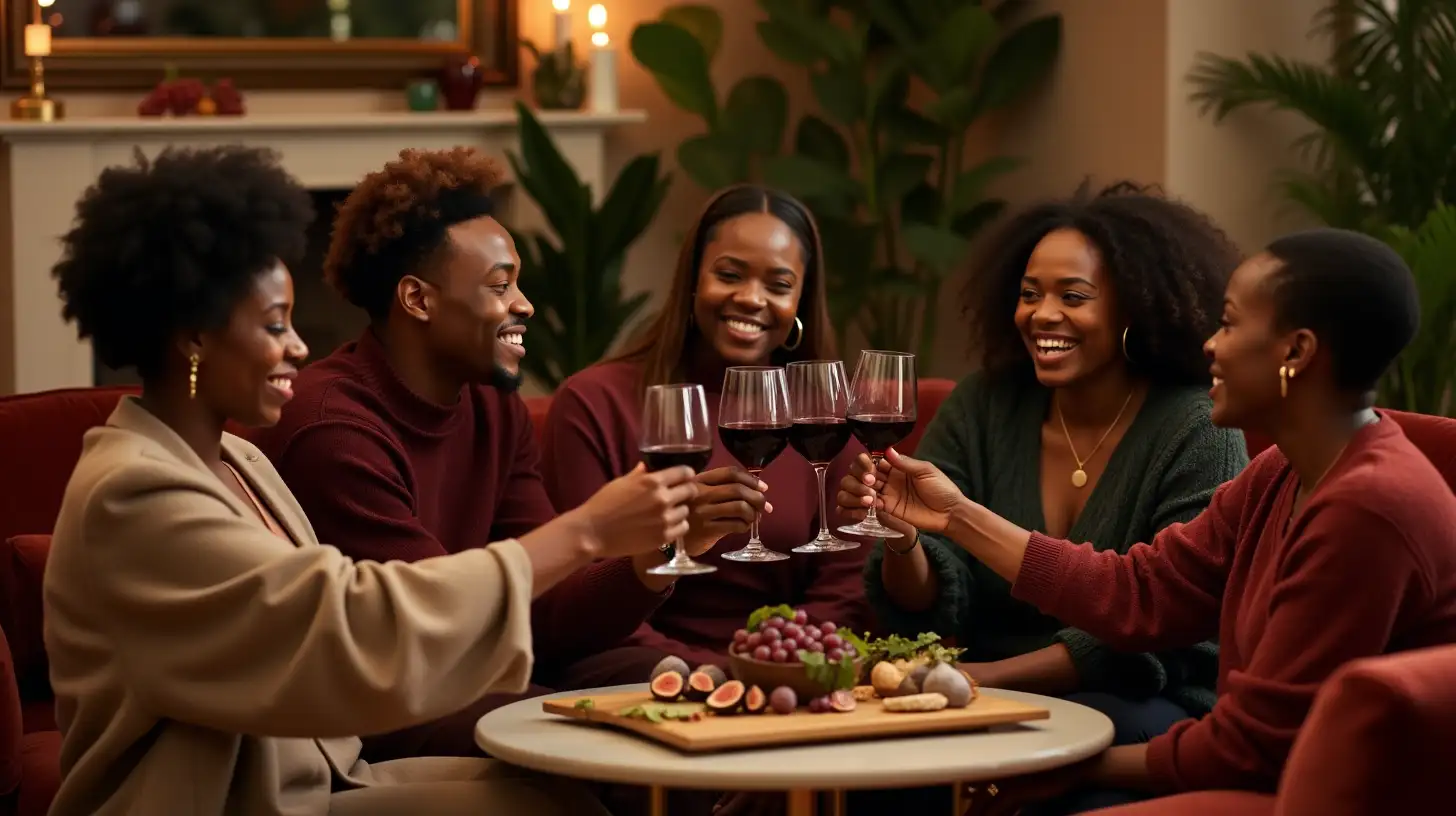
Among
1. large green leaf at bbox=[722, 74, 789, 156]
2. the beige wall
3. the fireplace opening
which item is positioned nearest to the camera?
the beige wall

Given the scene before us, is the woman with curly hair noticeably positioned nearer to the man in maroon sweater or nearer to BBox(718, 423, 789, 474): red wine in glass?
BBox(718, 423, 789, 474): red wine in glass

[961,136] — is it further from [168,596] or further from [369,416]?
[168,596]

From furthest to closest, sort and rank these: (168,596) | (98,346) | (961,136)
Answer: (961,136) → (98,346) → (168,596)

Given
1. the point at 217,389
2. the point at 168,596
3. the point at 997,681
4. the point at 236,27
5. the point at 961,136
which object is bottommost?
the point at 997,681

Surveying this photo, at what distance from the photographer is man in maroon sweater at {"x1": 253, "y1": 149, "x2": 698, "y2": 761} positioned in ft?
9.68

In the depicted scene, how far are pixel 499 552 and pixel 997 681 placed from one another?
113cm

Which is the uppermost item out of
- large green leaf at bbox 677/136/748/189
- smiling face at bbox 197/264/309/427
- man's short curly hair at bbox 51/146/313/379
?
large green leaf at bbox 677/136/748/189

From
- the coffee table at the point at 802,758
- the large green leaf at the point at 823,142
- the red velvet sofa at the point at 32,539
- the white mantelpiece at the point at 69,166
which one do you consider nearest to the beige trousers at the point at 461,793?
the coffee table at the point at 802,758

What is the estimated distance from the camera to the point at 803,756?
2283 millimetres

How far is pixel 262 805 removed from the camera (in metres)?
2.29

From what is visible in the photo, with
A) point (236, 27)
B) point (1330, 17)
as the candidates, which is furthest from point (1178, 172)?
point (236, 27)

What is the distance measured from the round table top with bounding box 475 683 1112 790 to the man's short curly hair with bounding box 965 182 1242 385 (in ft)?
3.28

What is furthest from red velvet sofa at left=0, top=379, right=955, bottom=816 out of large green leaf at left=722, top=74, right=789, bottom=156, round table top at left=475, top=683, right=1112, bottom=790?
large green leaf at left=722, top=74, right=789, bottom=156

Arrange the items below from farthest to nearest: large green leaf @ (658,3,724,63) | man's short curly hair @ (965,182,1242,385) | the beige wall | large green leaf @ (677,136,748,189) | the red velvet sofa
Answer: large green leaf @ (658,3,724,63) < large green leaf @ (677,136,748,189) < the beige wall < man's short curly hair @ (965,182,1242,385) < the red velvet sofa
